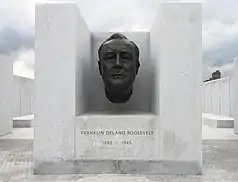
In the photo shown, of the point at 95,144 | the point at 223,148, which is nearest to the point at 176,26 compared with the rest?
the point at 95,144

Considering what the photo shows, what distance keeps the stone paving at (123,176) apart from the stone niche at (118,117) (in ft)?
0.76

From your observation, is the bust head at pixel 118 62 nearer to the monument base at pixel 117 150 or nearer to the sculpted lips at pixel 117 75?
the sculpted lips at pixel 117 75

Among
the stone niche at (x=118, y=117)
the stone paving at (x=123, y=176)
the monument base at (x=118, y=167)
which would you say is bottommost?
the stone paving at (x=123, y=176)

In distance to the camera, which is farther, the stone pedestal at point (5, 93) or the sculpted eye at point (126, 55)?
the stone pedestal at point (5, 93)

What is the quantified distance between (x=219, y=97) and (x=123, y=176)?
12.6 meters

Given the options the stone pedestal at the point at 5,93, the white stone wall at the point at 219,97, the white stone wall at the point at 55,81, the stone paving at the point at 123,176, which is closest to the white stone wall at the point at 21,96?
the stone pedestal at the point at 5,93

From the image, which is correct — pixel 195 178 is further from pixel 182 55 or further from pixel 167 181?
pixel 182 55

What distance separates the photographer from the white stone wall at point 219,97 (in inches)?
583

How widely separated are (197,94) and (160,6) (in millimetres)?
1364

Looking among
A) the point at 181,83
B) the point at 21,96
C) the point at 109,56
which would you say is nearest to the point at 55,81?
the point at 109,56

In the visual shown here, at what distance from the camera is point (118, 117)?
5.03m

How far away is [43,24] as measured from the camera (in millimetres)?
4984

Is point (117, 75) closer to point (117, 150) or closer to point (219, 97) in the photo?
point (117, 150)

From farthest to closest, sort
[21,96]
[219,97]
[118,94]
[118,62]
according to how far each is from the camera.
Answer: [219,97] → [21,96] → [118,94] → [118,62]
